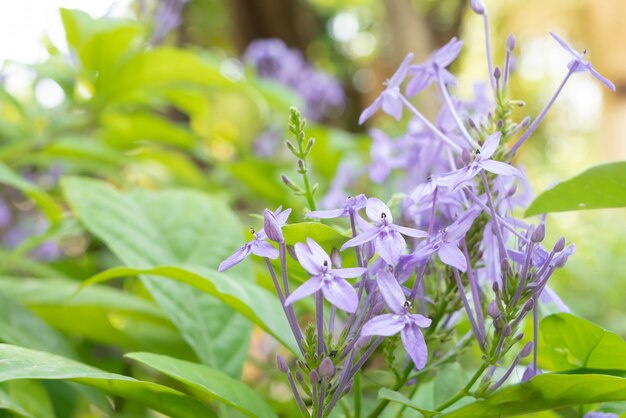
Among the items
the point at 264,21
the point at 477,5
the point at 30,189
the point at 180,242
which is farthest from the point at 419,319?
the point at 264,21

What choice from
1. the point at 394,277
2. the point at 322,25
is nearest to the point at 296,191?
the point at 394,277

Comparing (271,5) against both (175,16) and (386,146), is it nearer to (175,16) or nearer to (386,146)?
(175,16)

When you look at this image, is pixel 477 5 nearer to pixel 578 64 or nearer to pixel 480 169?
pixel 578 64

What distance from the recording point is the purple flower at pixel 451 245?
1.70 ft

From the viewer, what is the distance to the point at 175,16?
5.50 feet

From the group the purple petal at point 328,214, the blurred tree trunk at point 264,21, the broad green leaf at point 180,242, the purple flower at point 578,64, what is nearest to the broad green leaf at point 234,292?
the broad green leaf at point 180,242

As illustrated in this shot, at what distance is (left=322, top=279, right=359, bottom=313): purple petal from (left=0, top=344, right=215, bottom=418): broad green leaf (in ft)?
0.58

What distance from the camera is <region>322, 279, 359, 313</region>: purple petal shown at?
47 centimetres

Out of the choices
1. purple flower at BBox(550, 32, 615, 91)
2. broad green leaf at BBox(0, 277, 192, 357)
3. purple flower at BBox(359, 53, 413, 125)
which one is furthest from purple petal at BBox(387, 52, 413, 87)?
broad green leaf at BBox(0, 277, 192, 357)

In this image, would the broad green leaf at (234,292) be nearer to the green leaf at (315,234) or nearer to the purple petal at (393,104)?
the green leaf at (315,234)

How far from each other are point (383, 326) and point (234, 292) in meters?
0.22

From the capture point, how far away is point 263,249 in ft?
1.71

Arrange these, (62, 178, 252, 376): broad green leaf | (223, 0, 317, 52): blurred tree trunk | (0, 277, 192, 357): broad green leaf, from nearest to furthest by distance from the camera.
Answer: (62, 178, 252, 376): broad green leaf
(0, 277, 192, 357): broad green leaf
(223, 0, 317, 52): blurred tree trunk

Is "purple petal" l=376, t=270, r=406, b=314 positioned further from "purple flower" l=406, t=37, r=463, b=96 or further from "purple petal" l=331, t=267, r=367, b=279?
"purple flower" l=406, t=37, r=463, b=96
